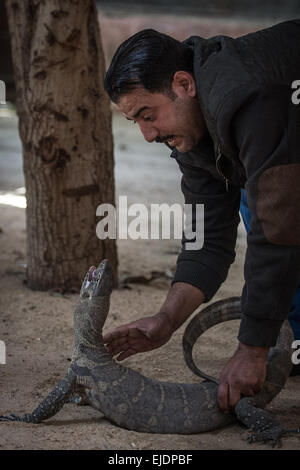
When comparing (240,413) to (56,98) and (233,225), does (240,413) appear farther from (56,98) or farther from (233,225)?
(56,98)

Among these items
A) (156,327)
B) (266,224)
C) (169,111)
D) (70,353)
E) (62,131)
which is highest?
(169,111)

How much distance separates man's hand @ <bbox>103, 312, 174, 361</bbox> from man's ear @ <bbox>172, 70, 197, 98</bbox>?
1.17 m

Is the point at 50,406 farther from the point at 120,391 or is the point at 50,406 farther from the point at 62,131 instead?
the point at 62,131

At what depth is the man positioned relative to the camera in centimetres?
284

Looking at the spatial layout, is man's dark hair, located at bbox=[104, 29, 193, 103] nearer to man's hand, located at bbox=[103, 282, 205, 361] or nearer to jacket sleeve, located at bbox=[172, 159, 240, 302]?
jacket sleeve, located at bbox=[172, 159, 240, 302]

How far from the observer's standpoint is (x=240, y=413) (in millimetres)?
3275

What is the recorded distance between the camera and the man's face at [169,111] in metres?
3.14

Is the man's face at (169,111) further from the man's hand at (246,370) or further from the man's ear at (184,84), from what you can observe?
the man's hand at (246,370)

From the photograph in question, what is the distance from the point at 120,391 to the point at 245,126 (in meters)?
1.43

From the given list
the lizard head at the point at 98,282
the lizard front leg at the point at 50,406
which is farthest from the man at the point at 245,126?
the lizard front leg at the point at 50,406

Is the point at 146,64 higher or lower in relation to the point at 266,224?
higher

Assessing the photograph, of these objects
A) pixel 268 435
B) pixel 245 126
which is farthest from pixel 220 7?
pixel 268 435

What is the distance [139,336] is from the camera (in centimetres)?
355

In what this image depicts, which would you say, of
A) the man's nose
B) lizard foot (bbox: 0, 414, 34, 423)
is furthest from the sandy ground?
the man's nose
